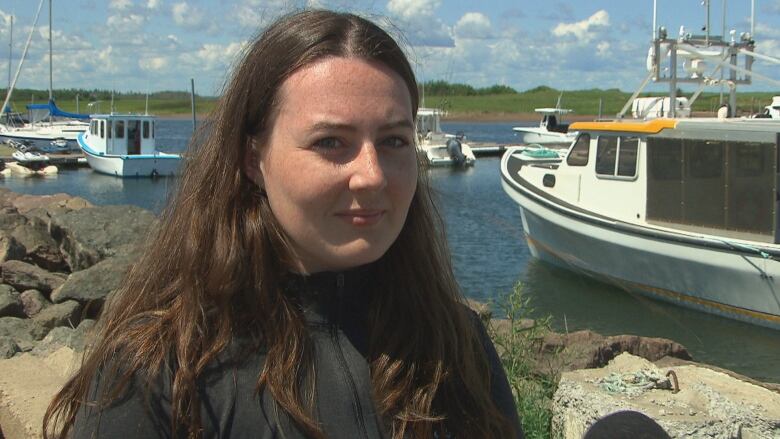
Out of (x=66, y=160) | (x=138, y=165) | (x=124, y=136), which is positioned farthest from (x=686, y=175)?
(x=66, y=160)

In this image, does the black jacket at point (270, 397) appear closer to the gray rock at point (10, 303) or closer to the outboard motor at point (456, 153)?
the gray rock at point (10, 303)

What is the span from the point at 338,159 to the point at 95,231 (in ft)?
31.4

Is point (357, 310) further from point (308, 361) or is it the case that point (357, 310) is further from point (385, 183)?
point (385, 183)

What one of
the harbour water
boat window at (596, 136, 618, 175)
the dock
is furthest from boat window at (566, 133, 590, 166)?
the dock

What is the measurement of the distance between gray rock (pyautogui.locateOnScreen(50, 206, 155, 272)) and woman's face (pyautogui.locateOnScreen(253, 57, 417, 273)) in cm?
885

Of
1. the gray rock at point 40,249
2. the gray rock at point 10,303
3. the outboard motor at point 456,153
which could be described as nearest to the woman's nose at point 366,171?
the gray rock at point 10,303

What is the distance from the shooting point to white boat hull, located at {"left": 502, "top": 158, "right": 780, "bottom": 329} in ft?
36.5

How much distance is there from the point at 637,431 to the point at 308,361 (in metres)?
0.73

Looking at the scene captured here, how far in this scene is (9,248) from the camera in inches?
408

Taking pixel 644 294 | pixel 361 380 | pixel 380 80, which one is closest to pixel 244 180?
pixel 380 80

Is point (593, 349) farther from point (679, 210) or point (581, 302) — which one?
point (581, 302)

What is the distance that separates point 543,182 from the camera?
14680 millimetres

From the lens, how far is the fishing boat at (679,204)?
1109 cm

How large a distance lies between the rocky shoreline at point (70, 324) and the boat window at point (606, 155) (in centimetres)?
552
